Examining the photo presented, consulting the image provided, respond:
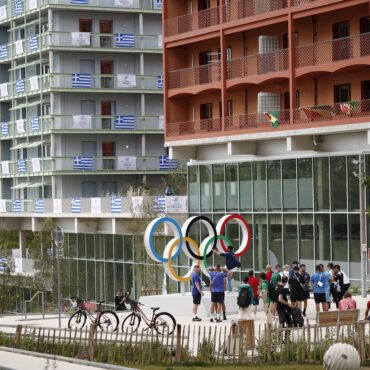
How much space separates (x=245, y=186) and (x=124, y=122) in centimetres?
2516

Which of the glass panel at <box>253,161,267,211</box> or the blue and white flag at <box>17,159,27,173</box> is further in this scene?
the blue and white flag at <box>17,159,27,173</box>

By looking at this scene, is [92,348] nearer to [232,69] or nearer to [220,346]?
[220,346]

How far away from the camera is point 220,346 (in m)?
35.0

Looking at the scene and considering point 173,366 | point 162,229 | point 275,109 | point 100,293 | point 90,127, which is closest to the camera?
point 173,366

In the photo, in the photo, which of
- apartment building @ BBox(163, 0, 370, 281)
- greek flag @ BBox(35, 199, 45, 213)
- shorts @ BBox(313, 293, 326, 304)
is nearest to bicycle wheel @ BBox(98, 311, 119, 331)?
shorts @ BBox(313, 293, 326, 304)

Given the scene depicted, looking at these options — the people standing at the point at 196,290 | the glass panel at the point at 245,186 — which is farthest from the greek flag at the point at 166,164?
the people standing at the point at 196,290

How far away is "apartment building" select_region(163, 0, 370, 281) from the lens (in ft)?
197

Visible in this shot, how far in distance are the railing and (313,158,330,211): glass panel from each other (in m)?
4.50

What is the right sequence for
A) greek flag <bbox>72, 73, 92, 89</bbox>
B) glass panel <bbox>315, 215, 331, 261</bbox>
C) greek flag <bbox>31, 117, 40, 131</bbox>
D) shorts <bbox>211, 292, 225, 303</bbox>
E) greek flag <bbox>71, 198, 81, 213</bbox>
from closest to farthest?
shorts <bbox>211, 292, 225, 303</bbox>, glass panel <bbox>315, 215, 331, 261</bbox>, greek flag <bbox>71, 198, 81, 213</bbox>, greek flag <bbox>72, 73, 92, 89</bbox>, greek flag <bbox>31, 117, 40, 131</bbox>

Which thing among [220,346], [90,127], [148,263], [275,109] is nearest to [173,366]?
[220,346]

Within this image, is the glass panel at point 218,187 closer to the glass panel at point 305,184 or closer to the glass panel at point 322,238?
the glass panel at point 305,184

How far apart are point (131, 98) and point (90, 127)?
3.79 meters

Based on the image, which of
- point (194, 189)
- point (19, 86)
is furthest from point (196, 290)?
point (19, 86)

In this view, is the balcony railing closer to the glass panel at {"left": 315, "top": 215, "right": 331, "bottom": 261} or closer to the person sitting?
the glass panel at {"left": 315, "top": 215, "right": 331, "bottom": 261}
